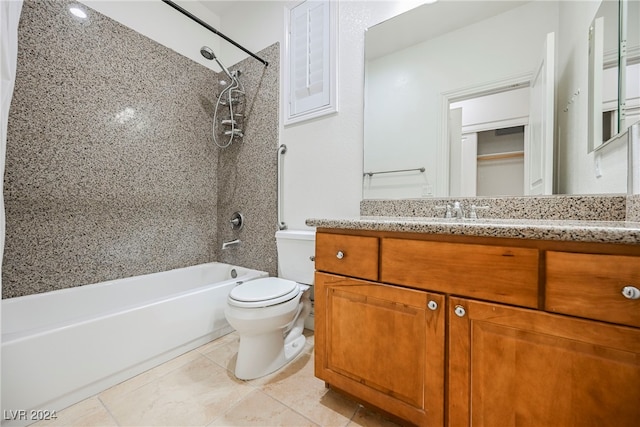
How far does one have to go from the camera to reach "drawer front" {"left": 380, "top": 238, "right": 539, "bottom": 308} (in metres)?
0.67

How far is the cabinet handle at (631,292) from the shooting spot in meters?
0.55

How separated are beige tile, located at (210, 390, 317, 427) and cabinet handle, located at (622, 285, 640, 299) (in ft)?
3.57

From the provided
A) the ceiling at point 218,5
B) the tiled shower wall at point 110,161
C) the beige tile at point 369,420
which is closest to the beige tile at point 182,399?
the beige tile at point 369,420

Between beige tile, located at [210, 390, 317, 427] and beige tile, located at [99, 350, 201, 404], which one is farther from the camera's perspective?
beige tile, located at [99, 350, 201, 404]

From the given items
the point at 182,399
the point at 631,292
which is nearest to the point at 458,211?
the point at 631,292

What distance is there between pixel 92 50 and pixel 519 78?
2558 mm

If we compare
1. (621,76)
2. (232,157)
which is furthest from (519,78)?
(232,157)

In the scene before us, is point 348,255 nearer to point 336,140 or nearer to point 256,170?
point 336,140

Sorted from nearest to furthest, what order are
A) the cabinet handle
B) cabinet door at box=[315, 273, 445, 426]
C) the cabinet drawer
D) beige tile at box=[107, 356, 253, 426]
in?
1. the cabinet handle
2. cabinet door at box=[315, 273, 445, 426]
3. the cabinet drawer
4. beige tile at box=[107, 356, 253, 426]

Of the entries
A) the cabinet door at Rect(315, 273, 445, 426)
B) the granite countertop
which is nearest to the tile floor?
the cabinet door at Rect(315, 273, 445, 426)

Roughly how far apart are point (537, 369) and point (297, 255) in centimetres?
127

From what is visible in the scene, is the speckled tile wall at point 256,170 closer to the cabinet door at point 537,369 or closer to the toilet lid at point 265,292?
the toilet lid at point 265,292

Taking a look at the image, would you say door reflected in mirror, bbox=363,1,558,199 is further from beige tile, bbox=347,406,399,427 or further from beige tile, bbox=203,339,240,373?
beige tile, bbox=203,339,240,373

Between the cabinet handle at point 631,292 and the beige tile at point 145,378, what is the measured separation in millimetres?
1828
